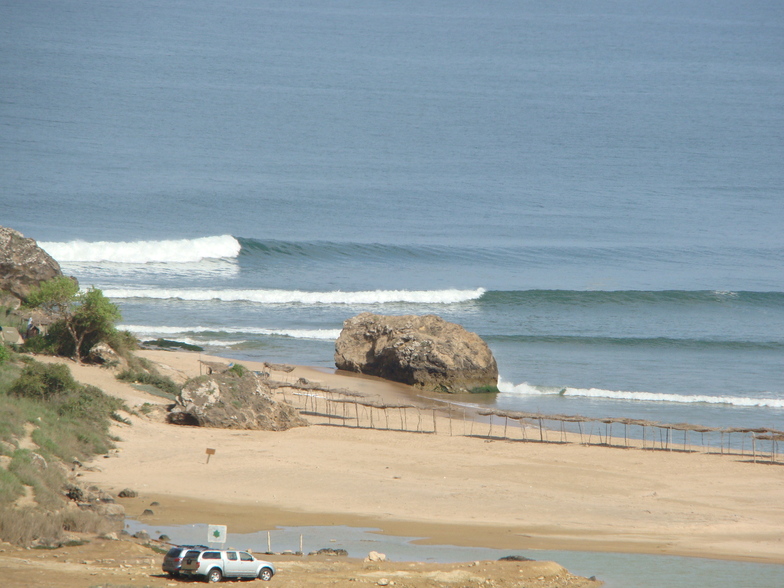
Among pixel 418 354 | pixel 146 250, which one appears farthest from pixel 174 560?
pixel 146 250

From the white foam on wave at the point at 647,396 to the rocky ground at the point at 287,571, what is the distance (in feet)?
54.6

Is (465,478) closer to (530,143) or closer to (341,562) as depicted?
(341,562)

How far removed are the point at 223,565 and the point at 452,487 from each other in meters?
7.47

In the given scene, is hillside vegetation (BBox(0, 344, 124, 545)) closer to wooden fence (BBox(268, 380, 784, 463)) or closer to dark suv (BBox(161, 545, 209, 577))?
dark suv (BBox(161, 545, 209, 577))

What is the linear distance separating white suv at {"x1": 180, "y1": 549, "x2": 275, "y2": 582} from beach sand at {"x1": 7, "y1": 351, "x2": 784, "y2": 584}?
3.04m

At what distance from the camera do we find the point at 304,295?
1697 inches

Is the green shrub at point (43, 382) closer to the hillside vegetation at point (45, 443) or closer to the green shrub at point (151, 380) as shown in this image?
the hillside vegetation at point (45, 443)

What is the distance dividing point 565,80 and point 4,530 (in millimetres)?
109166

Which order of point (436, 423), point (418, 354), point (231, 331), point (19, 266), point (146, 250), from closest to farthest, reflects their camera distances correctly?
point (436, 423), point (19, 266), point (418, 354), point (231, 331), point (146, 250)

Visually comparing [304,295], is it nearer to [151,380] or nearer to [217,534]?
[151,380]

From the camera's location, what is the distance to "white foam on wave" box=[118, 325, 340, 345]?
35331mm

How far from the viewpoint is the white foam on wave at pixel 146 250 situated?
150ft

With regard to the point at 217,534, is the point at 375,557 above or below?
below

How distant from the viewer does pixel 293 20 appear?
164 m
